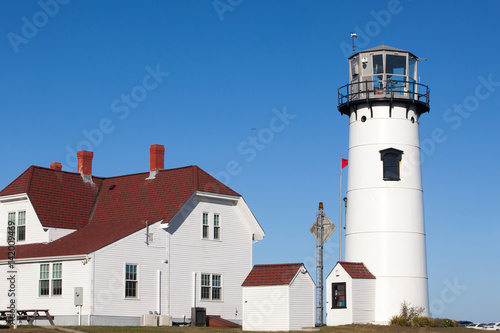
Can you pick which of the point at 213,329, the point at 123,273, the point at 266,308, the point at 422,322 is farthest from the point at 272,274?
the point at 422,322

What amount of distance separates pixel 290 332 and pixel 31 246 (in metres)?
13.9

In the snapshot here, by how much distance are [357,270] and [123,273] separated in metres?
10.6

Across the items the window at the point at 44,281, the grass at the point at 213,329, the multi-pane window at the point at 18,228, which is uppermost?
the multi-pane window at the point at 18,228

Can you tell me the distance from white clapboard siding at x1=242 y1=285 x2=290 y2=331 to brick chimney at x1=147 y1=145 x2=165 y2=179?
35.1 feet

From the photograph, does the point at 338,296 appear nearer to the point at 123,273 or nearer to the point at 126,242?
the point at 123,273

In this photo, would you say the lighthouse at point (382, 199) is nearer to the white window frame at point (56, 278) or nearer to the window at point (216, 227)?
the window at point (216, 227)

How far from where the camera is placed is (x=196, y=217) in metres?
38.8

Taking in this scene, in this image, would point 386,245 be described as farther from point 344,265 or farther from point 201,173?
point 201,173

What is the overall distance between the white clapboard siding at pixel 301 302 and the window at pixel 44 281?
1097 cm

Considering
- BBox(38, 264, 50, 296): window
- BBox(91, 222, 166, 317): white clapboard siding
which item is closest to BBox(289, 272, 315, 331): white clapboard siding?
BBox(91, 222, 166, 317): white clapboard siding

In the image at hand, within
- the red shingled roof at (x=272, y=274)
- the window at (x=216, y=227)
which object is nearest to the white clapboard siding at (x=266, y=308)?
the red shingled roof at (x=272, y=274)

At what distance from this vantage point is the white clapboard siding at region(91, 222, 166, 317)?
112 ft

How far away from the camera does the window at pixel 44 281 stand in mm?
35438

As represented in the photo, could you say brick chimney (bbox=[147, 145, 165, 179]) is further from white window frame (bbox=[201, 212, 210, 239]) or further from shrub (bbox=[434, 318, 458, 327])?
shrub (bbox=[434, 318, 458, 327])
